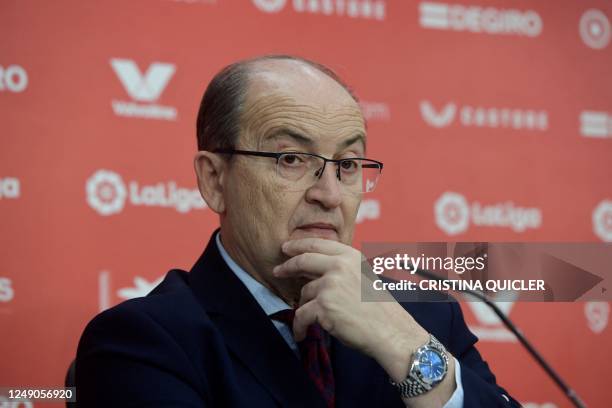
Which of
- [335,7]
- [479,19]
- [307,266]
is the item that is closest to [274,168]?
[307,266]

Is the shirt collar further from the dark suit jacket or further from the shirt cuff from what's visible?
the shirt cuff

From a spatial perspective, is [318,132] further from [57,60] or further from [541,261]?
[57,60]

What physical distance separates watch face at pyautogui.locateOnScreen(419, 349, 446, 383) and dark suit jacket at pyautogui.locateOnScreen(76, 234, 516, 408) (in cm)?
7

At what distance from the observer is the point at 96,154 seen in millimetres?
2857

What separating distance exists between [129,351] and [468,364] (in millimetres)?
897

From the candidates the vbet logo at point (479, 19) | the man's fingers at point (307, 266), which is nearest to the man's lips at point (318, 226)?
the man's fingers at point (307, 266)

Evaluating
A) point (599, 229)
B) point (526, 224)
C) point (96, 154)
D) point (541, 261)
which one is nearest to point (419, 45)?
point (526, 224)

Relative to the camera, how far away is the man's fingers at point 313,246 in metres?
1.67

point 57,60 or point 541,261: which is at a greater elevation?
point 57,60

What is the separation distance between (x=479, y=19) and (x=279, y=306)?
7.24ft

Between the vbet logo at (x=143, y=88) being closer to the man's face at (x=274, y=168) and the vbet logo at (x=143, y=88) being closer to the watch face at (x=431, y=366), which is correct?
the man's face at (x=274, y=168)

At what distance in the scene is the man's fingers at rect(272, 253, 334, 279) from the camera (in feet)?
5.37

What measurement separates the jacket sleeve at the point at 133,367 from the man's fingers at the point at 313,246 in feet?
1.11

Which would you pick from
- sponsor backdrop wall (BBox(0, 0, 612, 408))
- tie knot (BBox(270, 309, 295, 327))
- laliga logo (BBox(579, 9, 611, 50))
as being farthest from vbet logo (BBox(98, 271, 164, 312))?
laliga logo (BBox(579, 9, 611, 50))
